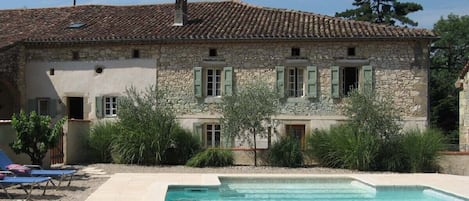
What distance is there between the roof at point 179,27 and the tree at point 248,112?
2617 mm

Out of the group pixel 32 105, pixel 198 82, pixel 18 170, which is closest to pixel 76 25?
pixel 32 105

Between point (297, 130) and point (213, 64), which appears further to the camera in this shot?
point (213, 64)

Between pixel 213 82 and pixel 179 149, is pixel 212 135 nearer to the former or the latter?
pixel 213 82

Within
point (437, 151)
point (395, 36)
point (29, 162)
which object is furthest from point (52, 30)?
point (437, 151)

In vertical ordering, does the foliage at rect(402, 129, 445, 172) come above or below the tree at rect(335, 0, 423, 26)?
below

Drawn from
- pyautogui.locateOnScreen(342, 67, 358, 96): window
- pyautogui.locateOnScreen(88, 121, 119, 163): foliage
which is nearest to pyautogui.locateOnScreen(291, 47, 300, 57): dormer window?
pyautogui.locateOnScreen(342, 67, 358, 96): window

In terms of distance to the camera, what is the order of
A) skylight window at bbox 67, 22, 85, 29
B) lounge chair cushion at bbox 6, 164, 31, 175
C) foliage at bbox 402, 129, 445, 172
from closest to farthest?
lounge chair cushion at bbox 6, 164, 31, 175, foliage at bbox 402, 129, 445, 172, skylight window at bbox 67, 22, 85, 29

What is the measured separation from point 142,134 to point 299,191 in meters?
6.20

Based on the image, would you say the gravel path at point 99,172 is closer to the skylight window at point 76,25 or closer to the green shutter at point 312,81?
the green shutter at point 312,81

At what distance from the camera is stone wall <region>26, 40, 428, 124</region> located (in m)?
18.6

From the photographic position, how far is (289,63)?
19078 mm

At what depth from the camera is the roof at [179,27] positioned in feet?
61.7

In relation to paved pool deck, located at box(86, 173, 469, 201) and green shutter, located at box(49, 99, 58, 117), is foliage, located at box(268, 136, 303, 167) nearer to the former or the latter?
paved pool deck, located at box(86, 173, 469, 201)

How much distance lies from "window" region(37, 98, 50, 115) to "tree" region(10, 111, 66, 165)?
8.00 meters
